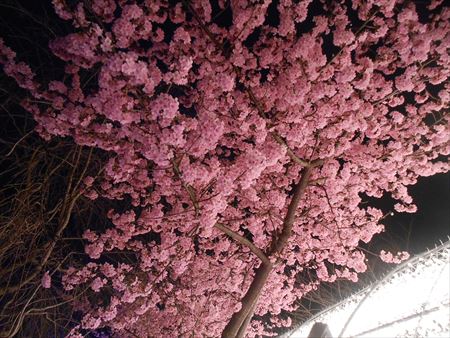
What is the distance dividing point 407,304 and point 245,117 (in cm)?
714

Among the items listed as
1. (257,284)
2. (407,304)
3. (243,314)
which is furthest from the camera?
(407,304)

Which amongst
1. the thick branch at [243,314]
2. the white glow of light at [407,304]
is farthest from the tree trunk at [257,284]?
the white glow of light at [407,304]

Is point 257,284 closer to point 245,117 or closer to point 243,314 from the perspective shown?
point 243,314

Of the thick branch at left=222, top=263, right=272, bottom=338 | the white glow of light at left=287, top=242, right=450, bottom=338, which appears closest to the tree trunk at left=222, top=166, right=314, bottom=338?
the thick branch at left=222, top=263, right=272, bottom=338

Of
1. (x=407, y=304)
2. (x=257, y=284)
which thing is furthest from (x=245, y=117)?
(x=407, y=304)

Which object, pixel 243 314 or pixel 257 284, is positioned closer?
pixel 243 314

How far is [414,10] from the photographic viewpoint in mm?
7562

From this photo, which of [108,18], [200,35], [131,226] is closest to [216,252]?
[131,226]

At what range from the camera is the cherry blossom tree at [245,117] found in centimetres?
678

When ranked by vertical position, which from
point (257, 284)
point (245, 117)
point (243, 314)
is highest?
point (245, 117)

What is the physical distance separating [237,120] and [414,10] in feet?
14.1

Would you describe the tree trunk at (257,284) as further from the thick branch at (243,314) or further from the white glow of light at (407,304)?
the white glow of light at (407,304)

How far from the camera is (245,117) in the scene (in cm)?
873

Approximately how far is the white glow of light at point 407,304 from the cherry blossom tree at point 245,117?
0.94m
